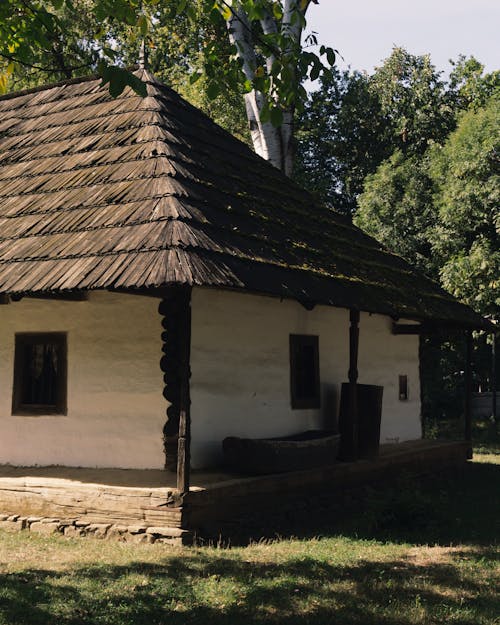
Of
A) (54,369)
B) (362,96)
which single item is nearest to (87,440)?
(54,369)

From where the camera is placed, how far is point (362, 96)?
2945 cm

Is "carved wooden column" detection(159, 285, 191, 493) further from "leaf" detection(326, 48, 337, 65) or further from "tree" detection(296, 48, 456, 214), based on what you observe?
"tree" detection(296, 48, 456, 214)

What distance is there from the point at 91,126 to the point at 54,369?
344cm

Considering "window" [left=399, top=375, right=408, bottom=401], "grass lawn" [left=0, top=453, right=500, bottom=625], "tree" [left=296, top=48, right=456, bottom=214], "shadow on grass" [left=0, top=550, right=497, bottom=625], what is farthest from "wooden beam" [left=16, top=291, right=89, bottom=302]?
"tree" [left=296, top=48, right=456, bottom=214]

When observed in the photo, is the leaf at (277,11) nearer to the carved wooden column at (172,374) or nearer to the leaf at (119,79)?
the leaf at (119,79)

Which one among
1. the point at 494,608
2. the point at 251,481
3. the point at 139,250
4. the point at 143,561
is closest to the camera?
the point at 494,608

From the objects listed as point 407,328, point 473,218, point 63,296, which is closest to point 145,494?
point 63,296

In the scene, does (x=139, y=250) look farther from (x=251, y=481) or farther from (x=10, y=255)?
(x=251, y=481)

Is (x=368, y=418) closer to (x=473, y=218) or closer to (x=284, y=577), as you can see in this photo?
(x=284, y=577)

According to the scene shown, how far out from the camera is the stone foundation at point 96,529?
24.7 ft

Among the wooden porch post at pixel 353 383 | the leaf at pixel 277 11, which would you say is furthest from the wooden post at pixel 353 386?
the leaf at pixel 277 11

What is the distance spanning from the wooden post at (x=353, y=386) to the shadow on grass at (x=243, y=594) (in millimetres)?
3359

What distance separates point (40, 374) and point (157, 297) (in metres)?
2.23

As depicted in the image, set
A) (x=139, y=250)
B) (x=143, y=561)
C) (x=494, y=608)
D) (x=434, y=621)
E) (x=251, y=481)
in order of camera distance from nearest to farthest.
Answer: (x=434, y=621) → (x=494, y=608) → (x=143, y=561) → (x=139, y=250) → (x=251, y=481)
